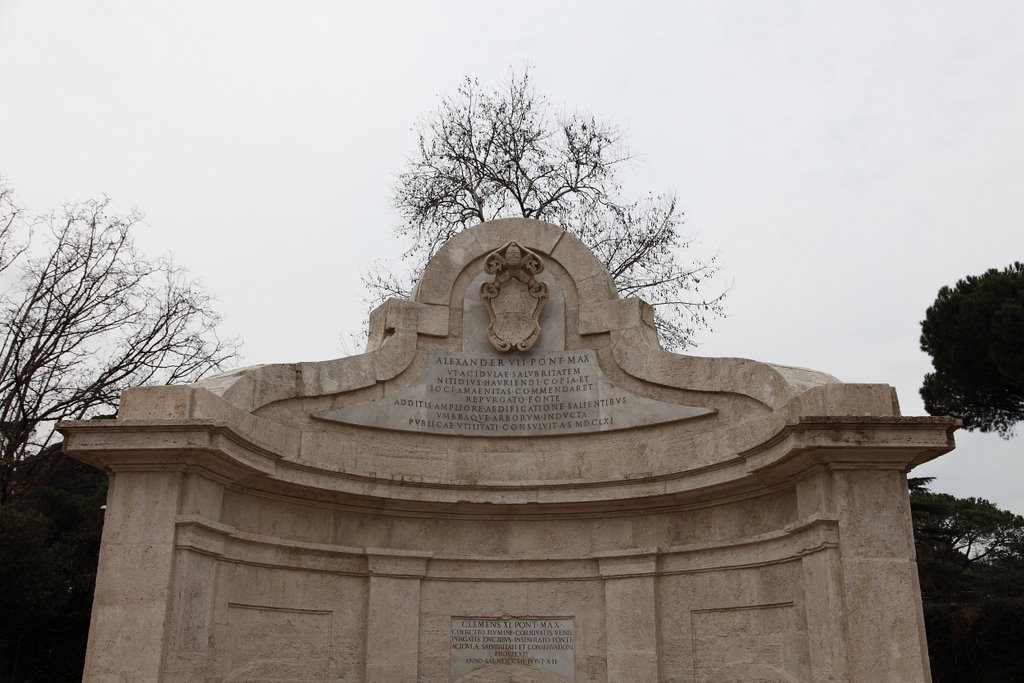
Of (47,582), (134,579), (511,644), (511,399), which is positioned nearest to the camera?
(134,579)

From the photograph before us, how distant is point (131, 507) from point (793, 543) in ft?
21.3

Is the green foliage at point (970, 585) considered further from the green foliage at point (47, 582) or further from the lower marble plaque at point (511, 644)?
the green foliage at point (47, 582)

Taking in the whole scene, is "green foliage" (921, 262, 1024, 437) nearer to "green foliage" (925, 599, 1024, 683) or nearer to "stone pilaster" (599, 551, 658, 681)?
"green foliage" (925, 599, 1024, 683)

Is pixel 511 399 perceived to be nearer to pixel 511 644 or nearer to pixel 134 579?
pixel 511 644

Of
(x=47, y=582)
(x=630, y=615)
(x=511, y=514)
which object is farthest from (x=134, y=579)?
(x=47, y=582)

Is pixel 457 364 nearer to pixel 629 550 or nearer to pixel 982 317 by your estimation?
pixel 629 550

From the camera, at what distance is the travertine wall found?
27.9 feet

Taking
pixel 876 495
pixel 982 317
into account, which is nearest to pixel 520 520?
pixel 876 495

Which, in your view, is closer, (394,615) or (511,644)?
(394,615)

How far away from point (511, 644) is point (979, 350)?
13.1 meters

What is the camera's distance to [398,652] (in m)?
10.2

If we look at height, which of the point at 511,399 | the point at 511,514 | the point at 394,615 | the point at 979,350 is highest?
the point at 979,350

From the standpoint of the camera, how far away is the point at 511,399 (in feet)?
37.2

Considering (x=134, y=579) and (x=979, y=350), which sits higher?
(x=979, y=350)
